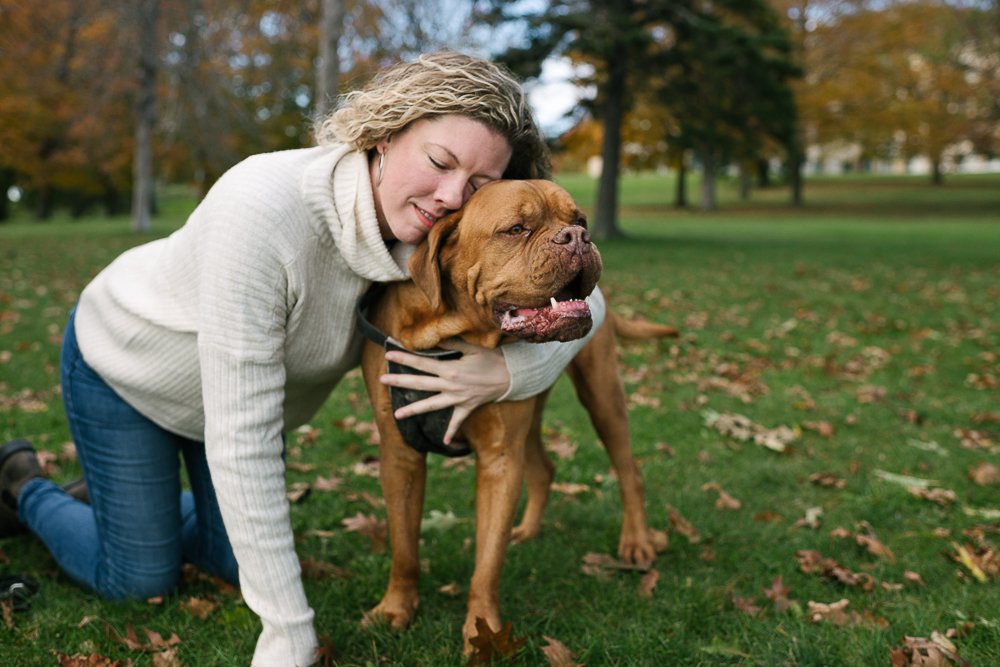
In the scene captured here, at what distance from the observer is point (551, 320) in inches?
97.0

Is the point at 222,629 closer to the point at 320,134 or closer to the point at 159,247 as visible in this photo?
the point at 159,247

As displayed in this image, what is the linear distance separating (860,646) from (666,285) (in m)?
9.87

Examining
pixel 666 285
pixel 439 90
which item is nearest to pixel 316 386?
pixel 439 90

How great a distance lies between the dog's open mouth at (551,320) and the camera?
2.45 metres

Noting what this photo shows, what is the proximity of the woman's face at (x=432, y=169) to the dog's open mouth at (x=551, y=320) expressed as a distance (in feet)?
1.36

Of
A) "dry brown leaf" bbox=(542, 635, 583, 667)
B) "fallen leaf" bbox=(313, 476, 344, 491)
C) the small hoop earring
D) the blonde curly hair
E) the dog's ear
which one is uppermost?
the blonde curly hair

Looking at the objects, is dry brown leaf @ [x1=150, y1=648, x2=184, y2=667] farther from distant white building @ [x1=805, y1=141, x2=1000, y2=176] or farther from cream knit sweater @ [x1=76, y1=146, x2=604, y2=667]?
distant white building @ [x1=805, y1=141, x2=1000, y2=176]

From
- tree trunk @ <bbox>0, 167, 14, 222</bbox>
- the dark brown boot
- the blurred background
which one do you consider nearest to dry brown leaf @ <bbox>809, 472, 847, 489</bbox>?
the dark brown boot

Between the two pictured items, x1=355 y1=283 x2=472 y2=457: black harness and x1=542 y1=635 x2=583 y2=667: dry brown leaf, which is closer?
x1=542 y1=635 x2=583 y2=667: dry brown leaf

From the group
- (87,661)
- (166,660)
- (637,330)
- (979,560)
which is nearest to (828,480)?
(979,560)

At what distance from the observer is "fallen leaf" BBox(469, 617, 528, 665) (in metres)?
2.65

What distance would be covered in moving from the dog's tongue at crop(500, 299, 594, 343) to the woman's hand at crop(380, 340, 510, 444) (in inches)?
13.2

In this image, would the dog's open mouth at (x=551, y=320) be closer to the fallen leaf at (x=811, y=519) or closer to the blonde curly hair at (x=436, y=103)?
the blonde curly hair at (x=436, y=103)

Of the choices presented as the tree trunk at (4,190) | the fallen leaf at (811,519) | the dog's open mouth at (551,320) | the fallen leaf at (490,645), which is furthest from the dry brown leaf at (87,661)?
the tree trunk at (4,190)
